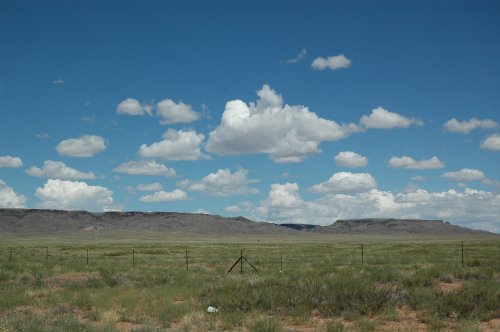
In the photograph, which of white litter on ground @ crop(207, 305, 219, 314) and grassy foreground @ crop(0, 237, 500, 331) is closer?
grassy foreground @ crop(0, 237, 500, 331)

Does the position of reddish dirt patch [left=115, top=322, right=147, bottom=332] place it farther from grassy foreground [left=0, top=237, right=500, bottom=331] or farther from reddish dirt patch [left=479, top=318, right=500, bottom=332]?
reddish dirt patch [left=479, top=318, right=500, bottom=332]

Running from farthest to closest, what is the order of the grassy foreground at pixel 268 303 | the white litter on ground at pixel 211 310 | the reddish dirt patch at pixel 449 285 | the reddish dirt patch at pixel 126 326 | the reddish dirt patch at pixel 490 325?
the reddish dirt patch at pixel 449 285 < the white litter on ground at pixel 211 310 < the grassy foreground at pixel 268 303 < the reddish dirt patch at pixel 126 326 < the reddish dirt patch at pixel 490 325

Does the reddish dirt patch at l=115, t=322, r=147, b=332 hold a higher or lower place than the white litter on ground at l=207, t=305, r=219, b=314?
lower

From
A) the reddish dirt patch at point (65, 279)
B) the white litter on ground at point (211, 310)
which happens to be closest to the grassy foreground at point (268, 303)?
the reddish dirt patch at point (65, 279)

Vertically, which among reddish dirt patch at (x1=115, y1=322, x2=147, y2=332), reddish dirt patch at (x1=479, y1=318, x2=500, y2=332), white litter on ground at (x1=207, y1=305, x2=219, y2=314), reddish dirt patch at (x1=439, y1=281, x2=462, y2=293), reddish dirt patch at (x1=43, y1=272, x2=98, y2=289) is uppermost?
reddish dirt patch at (x1=439, y1=281, x2=462, y2=293)

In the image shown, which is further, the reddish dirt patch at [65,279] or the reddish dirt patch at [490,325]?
the reddish dirt patch at [65,279]

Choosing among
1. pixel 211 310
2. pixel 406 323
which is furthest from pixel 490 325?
pixel 211 310

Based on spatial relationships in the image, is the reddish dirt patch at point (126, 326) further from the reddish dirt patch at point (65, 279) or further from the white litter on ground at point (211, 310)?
the reddish dirt patch at point (65, 279)

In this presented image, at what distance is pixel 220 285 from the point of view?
2338cm

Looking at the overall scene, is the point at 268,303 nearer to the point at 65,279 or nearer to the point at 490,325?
the point at 490,325

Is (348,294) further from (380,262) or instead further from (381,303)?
(380,262)

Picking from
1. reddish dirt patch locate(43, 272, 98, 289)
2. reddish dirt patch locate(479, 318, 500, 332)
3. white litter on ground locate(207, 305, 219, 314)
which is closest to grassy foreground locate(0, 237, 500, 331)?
reddish dirt patch locate(479, 318, 500, 332)

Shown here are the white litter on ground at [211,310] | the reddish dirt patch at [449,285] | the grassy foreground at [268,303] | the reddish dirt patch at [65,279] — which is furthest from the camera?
the reddish dirt patch at [65,279]

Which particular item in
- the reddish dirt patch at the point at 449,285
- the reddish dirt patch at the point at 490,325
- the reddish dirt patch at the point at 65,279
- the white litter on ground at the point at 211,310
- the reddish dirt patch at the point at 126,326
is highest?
the reddish dirt patch at the point at 449,285
